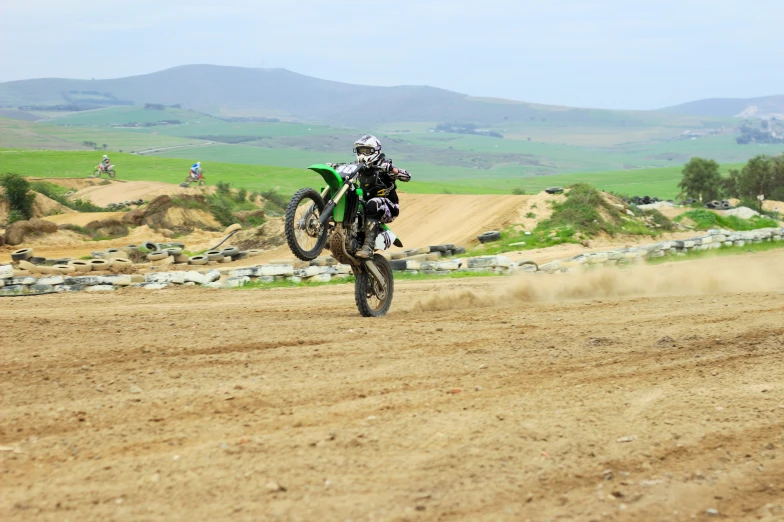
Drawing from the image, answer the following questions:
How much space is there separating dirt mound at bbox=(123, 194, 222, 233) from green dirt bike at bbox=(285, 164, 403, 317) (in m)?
20.9

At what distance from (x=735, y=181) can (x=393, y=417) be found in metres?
54.5

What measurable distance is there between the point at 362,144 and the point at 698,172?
43995 mm

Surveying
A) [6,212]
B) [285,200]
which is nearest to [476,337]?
[6,212]

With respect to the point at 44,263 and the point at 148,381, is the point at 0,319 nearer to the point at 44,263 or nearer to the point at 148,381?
the point at 148,381

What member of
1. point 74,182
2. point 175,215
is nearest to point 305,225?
point 175,215

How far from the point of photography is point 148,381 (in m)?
7.12

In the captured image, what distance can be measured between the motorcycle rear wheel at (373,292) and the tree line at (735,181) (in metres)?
42.1

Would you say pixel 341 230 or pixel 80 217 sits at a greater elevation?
pixel 341 230

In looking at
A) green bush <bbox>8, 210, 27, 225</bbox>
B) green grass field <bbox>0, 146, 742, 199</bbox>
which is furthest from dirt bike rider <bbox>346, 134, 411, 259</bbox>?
green grass field <bbox>0, 146, 742, 199</bbox>

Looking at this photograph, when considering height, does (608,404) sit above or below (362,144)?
below

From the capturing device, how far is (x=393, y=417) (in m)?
6.20

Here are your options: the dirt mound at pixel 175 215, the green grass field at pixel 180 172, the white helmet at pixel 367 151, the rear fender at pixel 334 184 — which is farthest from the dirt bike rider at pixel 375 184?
the green grass field at pixel 180 172

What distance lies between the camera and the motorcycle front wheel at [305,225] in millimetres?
10125

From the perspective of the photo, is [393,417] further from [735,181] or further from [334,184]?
[735,181]
